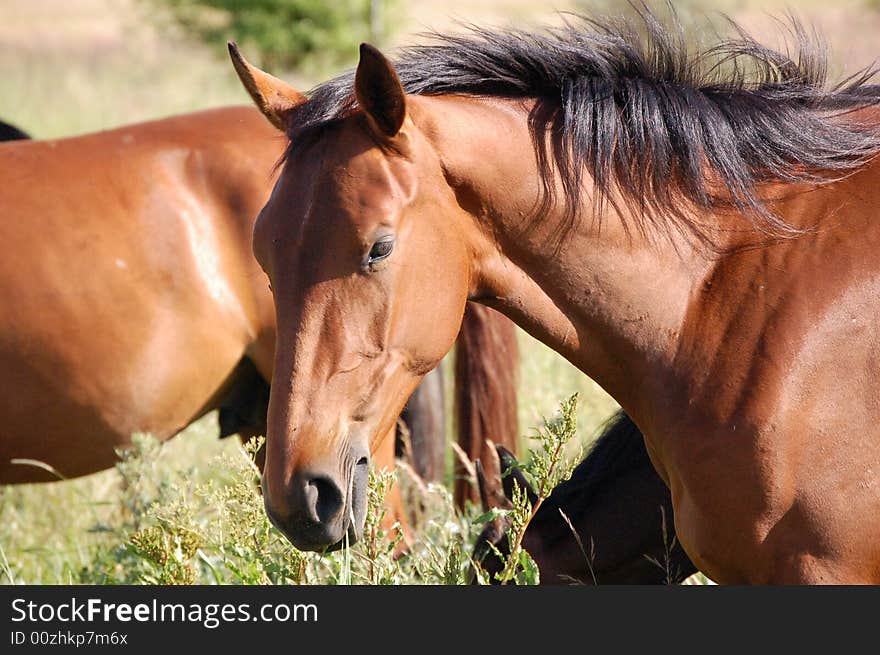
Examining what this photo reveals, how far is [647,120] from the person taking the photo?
234 cm

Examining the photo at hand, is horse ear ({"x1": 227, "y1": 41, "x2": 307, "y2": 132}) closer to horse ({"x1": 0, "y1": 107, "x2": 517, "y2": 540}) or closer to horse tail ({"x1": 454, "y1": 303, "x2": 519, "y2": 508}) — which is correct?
horse ({"x1": 0, "y1": 107, "x2": 517, "y2": 540})

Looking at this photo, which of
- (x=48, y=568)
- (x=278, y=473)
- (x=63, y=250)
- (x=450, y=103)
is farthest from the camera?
(x=48, y=568)

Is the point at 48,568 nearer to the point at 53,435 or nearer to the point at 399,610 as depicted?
the point at 53,435

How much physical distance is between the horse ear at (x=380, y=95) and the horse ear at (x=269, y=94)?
316 mm

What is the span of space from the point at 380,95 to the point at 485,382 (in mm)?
2289

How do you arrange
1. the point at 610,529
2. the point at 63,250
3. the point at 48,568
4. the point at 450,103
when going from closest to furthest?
1. the point at 450,103
2. the point at 610,529
3. the point at 63,250
4. the point at 48,568

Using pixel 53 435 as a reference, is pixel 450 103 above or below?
above

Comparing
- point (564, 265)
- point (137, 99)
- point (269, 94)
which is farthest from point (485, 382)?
point (137, 99)

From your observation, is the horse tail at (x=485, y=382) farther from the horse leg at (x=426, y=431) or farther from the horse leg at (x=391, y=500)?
the horse leg at (x=391, y=500)

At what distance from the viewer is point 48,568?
399 cm

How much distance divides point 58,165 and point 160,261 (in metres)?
0.55

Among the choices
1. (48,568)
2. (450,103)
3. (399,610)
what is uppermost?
(450,103)

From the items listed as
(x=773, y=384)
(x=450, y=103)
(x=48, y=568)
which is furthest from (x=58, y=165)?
(x=773, y=384)

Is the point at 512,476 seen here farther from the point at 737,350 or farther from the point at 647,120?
the point at 647,120
